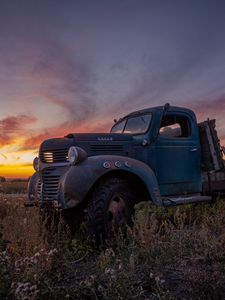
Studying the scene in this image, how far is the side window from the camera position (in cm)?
806

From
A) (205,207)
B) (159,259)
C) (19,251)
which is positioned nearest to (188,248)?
→ (159,259)

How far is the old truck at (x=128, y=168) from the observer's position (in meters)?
6.01

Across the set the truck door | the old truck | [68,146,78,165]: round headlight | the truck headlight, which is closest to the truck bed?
the old truck

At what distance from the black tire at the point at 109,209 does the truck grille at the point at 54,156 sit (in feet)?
2.79

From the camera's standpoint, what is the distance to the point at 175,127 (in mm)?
8344

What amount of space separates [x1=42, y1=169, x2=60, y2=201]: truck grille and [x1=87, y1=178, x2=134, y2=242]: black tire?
70 cm

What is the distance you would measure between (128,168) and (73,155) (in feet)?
3.04

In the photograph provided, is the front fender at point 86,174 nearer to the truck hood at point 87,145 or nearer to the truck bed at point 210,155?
the truck hood at point 87,145

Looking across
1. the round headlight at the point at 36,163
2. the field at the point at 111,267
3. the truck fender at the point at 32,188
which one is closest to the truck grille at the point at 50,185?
the field at the point at 111,267

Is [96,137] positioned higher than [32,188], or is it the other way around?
[96,137]

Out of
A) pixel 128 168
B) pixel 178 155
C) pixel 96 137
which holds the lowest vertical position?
pixel 128 168

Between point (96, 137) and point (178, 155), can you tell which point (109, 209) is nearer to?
point (96, 137)

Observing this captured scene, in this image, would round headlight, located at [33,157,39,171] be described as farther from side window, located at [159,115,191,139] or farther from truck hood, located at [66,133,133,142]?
side window, located at [159,115,191,139]

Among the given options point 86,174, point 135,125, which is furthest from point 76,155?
point 135,125
